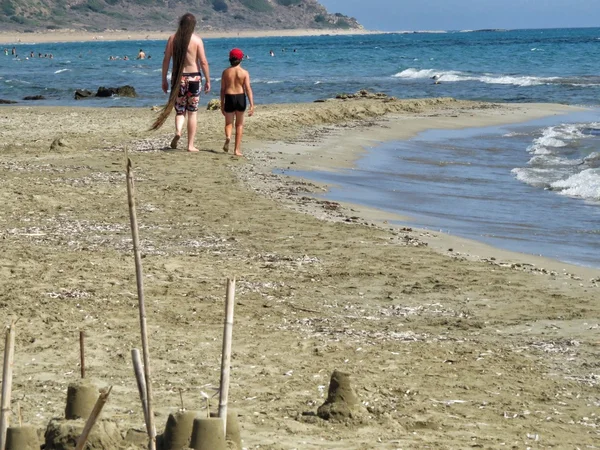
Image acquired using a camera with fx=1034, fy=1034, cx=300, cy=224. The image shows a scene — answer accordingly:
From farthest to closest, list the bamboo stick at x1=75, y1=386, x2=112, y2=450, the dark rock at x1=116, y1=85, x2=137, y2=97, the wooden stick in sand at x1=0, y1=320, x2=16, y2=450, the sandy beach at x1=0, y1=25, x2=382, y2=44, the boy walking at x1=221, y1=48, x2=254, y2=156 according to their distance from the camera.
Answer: the sandy beach at x1=0, y1=25, x2=382, y2=44 < the dark rock at x1=116, y1=85, x2=137, y2=97 < the boy walking at x1=221, y1=48, x2=254, y2=156 < the wooden stick in sand at x1=0, y1=320, x2=16, y2=450 < the bamboo stick at x1=75, y1=386, x2=112, y2=450

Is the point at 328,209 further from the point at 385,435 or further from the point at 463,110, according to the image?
the point at 463,110

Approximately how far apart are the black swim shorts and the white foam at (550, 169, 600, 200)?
4130mm

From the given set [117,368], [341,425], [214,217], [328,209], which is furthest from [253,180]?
[341,425]

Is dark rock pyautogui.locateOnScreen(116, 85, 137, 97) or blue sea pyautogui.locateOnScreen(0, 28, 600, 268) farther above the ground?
blue sea pyautogui.locateOnScreen(0, 28, 600, 268)

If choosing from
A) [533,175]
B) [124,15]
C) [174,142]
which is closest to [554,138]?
[533,175]

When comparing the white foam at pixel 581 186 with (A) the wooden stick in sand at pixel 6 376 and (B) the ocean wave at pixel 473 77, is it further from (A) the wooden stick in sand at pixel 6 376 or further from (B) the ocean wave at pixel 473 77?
(B) the ocean wave at pixel 473 77

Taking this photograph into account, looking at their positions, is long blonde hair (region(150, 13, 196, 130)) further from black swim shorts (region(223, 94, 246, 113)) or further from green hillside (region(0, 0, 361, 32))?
green hillside (region(0, 0, 361, 32))

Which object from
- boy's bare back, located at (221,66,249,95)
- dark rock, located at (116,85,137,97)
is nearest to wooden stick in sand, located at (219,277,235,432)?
boy's bare back, located at (221,66,249,95)

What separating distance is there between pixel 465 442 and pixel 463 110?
2266 centimetres

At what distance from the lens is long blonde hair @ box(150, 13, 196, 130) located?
11.8 metres

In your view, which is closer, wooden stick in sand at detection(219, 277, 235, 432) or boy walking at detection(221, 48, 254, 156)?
wooden stick in sand at detection(219, 277, 235, 432)

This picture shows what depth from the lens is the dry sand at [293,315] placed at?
447 cm

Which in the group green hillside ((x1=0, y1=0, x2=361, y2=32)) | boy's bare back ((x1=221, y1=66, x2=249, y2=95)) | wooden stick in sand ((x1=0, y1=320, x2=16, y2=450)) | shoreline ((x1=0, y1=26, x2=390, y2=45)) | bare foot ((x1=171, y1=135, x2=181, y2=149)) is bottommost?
shoreline ((x1=0, y1=26, x2=390, y2=45))

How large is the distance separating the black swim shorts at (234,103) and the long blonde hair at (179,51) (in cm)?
111
